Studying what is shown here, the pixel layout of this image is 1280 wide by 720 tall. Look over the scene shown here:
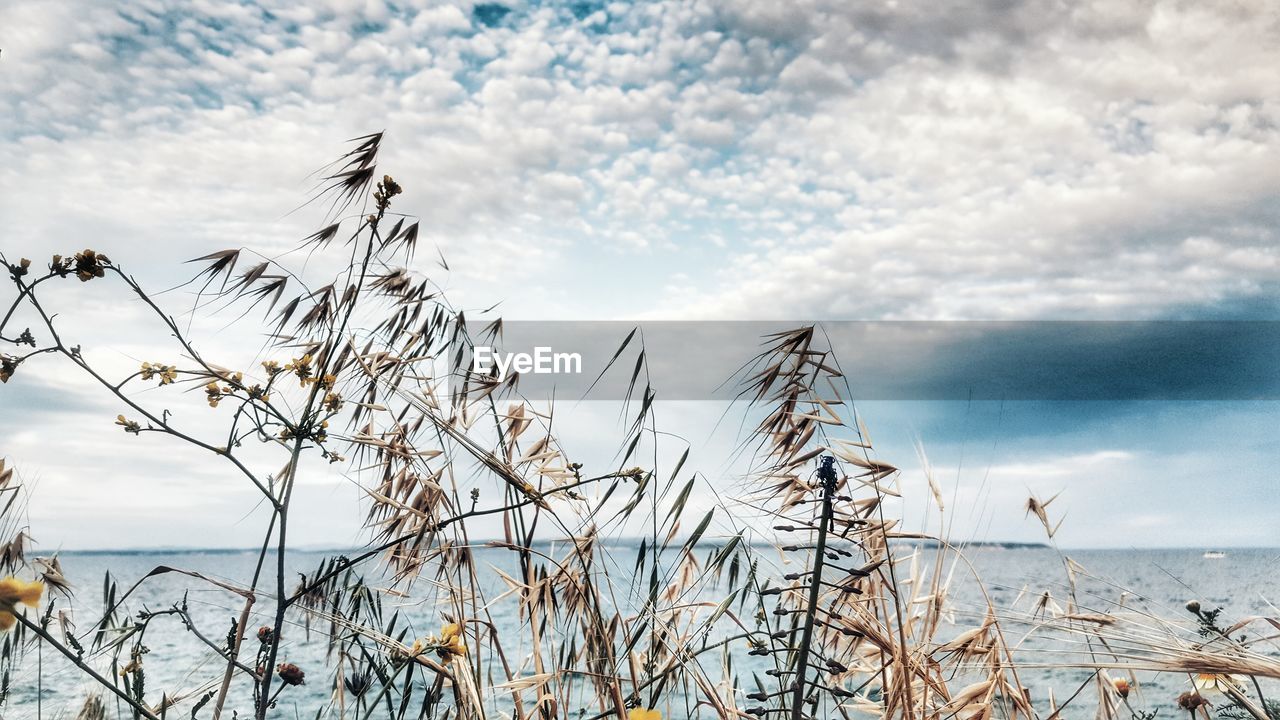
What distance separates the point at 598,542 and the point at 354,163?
3.91 ft

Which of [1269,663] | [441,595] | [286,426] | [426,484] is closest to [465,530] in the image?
[426,484]

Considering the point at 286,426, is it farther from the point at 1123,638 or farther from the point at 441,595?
the point at 1123,638

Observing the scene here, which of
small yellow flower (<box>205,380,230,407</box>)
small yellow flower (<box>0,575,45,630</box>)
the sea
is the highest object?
small yellow flower (<box>205,380,230,407</box>)

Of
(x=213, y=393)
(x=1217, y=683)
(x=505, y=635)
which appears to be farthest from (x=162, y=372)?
(x=505, y=635)

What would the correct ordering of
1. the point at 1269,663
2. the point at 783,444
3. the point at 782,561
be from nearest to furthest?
the point at 1269,663 → the point at 782,561 → the point at 783,444

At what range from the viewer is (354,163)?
205 centimetres

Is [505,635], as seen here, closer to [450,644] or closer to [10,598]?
[450,644]

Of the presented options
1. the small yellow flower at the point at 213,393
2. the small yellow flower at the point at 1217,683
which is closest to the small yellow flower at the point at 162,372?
the small yellow flower at the point at 213,393

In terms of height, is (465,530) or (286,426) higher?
(286,426)

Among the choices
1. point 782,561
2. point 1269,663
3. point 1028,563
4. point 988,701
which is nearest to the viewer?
point 1269,663

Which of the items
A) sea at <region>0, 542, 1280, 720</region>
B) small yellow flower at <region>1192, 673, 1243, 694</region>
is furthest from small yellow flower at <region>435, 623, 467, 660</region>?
small yellow flower at <region>1192, 673, 1243, 694</region>

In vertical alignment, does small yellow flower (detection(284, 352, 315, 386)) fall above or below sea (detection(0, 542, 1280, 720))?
above

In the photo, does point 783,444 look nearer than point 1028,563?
Yes

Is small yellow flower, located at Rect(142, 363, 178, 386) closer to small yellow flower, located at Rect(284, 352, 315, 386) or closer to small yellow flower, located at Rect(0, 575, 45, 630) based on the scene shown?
small yellow flower, located at Rect(284, 352, 315, 386)
